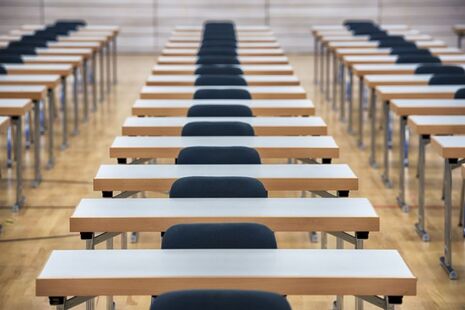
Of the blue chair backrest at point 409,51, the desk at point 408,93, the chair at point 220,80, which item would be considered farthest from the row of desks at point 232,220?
the blue chair backrest at point 409,51

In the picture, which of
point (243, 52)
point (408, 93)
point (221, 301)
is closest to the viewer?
point (221, 301)

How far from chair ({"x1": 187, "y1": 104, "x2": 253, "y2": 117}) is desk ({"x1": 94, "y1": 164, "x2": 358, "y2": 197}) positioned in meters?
1.73

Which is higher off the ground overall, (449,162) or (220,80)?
(220,80)

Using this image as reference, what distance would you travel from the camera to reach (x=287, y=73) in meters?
9.57

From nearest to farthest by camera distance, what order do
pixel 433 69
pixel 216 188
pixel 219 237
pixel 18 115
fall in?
pixel 219 237 < pixel 216 188 < pixel 18 115 < pixel 433 69

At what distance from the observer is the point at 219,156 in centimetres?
533

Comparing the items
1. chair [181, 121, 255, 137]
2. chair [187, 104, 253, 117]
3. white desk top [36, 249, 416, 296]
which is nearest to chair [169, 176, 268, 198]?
white desk top [36, 249, 416, 296]

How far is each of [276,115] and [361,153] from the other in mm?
2275

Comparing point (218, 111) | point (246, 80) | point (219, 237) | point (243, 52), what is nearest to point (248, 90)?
point (246, 80)

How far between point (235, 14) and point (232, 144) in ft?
40.9

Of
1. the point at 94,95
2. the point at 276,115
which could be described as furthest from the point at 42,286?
the point at 94,95

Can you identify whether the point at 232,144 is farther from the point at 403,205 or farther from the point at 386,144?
the point at 386,144

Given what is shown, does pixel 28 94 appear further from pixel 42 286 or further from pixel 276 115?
pixel 42 286

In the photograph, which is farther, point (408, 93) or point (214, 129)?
point (408, 93)
